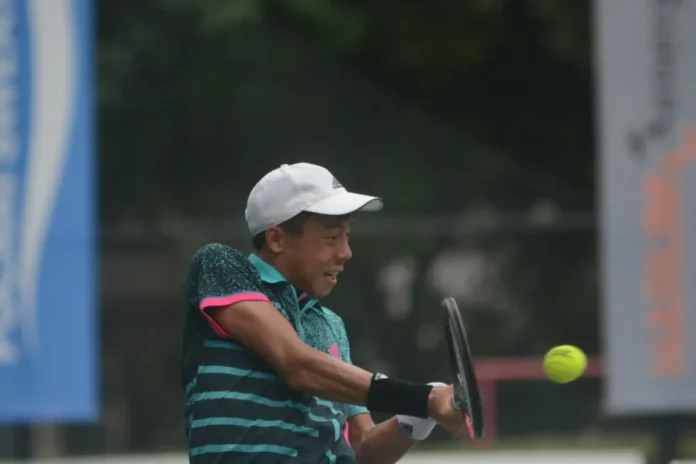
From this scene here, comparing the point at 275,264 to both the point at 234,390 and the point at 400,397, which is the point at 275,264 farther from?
the point at 400,397

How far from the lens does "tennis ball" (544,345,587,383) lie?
12.3ft

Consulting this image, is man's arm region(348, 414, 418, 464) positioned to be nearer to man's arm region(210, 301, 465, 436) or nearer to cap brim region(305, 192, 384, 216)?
man's arm region(210, 301, 465, 436)

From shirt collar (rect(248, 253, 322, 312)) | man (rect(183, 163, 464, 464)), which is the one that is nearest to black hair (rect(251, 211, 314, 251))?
man (rect(183, 163, 464, 464))

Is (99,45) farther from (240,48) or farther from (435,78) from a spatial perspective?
(435,78)

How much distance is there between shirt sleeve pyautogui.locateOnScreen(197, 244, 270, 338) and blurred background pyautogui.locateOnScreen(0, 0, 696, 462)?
8.42 meters

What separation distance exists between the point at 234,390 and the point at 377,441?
640 mm

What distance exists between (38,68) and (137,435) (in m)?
3.89

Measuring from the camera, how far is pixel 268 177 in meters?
3.70

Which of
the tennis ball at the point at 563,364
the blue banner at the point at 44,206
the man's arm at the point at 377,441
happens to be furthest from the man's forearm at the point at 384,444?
the blue banner at the point at 44,206

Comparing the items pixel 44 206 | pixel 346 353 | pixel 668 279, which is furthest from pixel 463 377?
pixel 44 206

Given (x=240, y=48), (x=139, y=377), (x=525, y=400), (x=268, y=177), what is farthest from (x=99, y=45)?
(x=268, y=177)

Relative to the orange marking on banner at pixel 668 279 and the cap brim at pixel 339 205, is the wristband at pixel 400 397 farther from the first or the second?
the orange marking on banner at pixel 668 279

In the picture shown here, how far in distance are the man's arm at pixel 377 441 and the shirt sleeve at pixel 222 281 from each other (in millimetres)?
674

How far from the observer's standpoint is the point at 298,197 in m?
3.67
